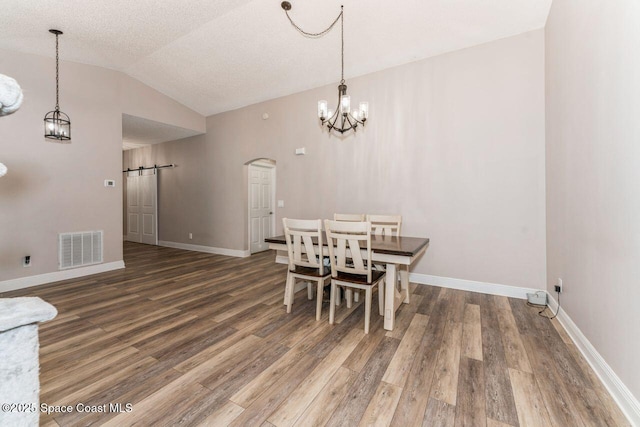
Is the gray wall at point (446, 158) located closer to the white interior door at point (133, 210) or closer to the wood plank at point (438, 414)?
the wood plank at point (438, 414)

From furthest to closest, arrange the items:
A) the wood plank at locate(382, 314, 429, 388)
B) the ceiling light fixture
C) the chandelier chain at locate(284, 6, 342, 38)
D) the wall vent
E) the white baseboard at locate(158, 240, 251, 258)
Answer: the white baseboard at locate(158, 240, 251, 258), the wall vent, the ceiling light fixture, the chandelier chain at locate(284, 6, 342, 38), the wood plank at locate(382, 314, 429, 388)

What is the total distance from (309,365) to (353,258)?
94 cm

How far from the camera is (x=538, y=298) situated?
291cm

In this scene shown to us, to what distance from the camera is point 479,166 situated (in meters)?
3.35

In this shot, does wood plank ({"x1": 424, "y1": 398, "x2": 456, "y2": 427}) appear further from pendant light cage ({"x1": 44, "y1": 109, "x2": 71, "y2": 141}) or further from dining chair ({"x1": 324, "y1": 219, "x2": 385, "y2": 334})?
pendant light cage ({"x1": 44, "y1": 109, "x2": 71, "y2": 141})

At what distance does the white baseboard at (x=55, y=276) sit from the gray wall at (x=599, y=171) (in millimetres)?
5979

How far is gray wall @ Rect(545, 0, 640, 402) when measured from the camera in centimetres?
148

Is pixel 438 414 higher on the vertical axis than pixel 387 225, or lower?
lower

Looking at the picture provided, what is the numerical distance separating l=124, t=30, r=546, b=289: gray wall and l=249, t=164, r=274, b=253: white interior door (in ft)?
3.33

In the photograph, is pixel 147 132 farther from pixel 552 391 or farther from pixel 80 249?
pixel 552 391

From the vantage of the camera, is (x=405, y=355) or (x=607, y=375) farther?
(x=405, y=355)

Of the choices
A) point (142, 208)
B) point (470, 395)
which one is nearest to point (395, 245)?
point (470, 395)

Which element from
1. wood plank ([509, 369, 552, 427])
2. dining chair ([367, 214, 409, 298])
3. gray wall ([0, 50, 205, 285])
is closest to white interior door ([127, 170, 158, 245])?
gray wall ([0, 50, 205, 285])

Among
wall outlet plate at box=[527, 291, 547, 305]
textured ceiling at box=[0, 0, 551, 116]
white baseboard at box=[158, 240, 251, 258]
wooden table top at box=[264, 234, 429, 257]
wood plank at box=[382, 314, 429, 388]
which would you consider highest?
textured ceiling at box=[0, 0, 551, 116]
